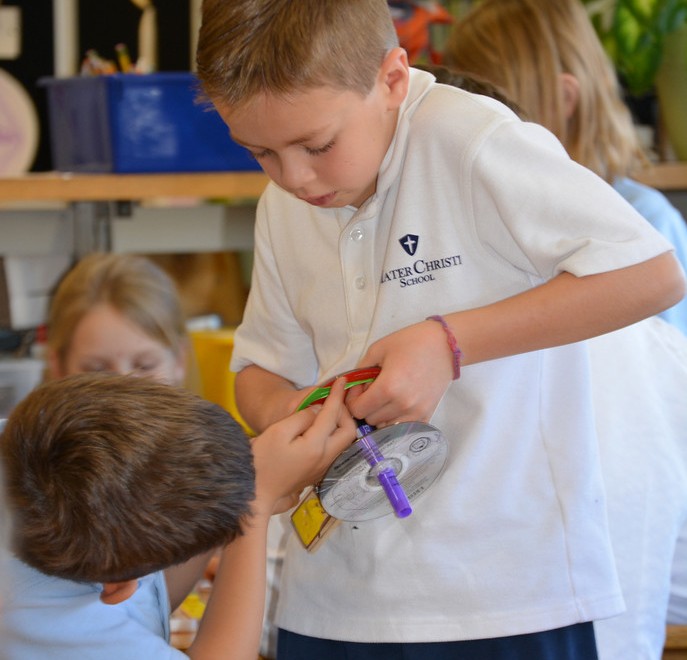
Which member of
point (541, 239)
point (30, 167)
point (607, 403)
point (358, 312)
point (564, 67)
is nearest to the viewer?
point (541, 239)

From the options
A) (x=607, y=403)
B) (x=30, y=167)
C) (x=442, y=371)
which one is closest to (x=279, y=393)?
(x=442, y=371)

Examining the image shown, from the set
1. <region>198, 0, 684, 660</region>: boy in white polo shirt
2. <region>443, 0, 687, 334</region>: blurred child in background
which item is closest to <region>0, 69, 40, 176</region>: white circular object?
<region>443, 0, 687, 334</region>: blurred child in background

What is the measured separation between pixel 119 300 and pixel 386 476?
1.17m

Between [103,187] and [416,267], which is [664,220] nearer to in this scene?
[416,267]

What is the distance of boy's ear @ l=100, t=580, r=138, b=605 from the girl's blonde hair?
103cm

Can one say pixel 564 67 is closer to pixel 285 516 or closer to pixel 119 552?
pixel 285 516

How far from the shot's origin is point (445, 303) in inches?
36.4

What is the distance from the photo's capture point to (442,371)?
0.85 metres

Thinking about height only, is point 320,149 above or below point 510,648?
above

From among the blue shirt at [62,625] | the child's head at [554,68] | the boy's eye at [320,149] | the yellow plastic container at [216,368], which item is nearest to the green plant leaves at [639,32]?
the child's head at [554,68]

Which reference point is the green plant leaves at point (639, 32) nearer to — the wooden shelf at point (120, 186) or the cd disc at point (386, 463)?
the wooden shelf at point (120, 186)

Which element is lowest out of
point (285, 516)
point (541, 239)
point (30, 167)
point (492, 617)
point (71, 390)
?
point (30, 167)

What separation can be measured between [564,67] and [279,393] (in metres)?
0.90

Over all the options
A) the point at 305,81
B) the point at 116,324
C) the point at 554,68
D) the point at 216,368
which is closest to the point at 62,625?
the point at 305,81
